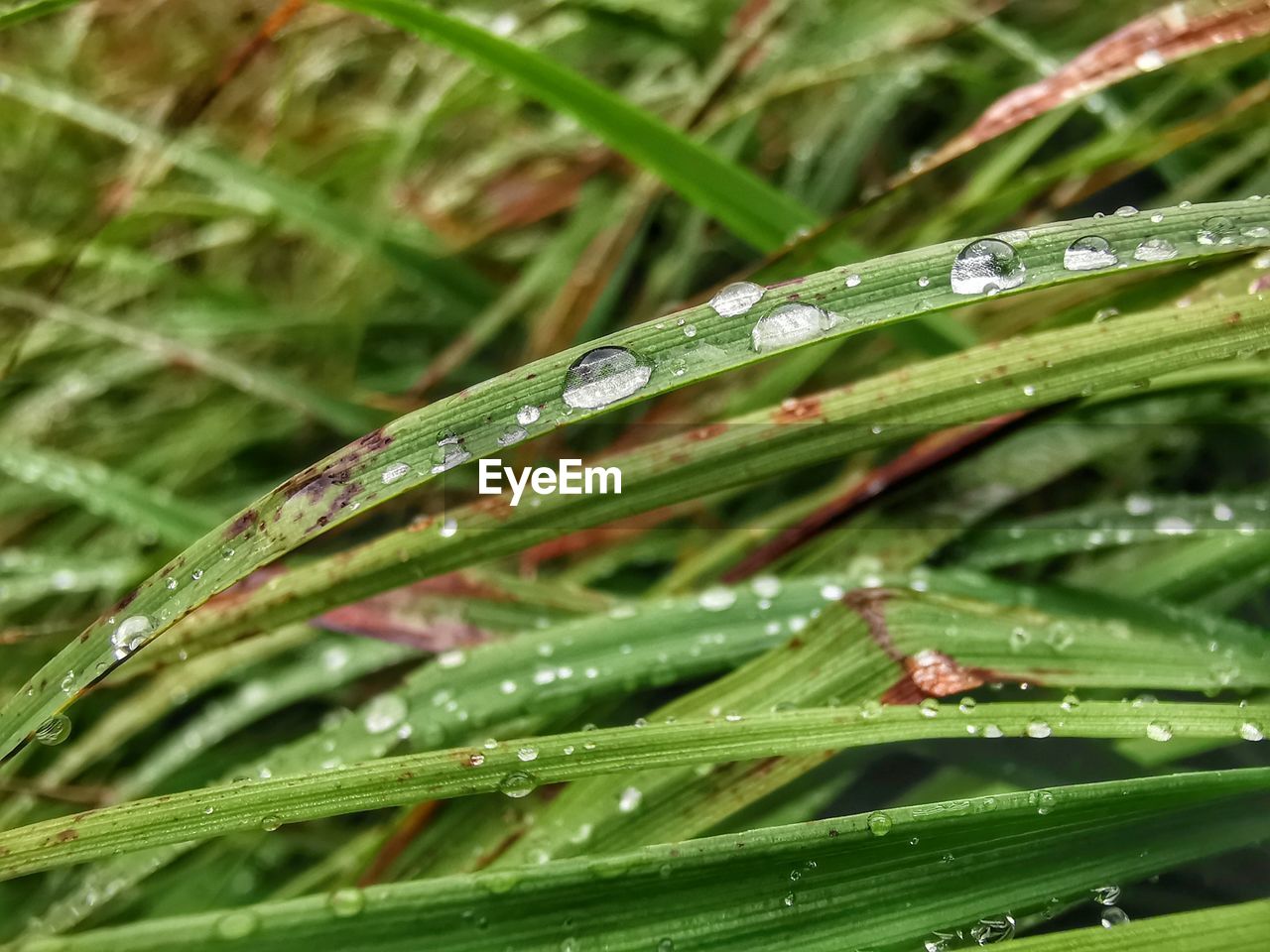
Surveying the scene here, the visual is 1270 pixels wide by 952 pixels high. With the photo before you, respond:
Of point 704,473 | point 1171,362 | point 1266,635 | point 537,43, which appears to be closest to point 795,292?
point 704,473

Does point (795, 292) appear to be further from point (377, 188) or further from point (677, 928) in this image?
point (377, 188)

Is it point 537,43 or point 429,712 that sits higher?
point 537,43

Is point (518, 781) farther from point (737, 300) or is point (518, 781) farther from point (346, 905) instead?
point (737, 300)

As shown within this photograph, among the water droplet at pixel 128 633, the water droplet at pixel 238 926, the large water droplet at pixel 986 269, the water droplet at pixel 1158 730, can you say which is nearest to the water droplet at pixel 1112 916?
the water droplet at pixel 1158 730

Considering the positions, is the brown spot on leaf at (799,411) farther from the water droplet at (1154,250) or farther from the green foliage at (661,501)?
Result: the water droplet at (1154,250)

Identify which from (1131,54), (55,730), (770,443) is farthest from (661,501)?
(1131,54)

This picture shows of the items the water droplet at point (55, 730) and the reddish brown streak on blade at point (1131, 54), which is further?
the reddish brown streak on blade at point (1131, 54)

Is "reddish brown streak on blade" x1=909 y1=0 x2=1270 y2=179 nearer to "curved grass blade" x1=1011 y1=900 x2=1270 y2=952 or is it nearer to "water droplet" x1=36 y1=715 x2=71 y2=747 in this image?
"curved grass blade" x1=1011 y1=900 x2=1270 y2=952
